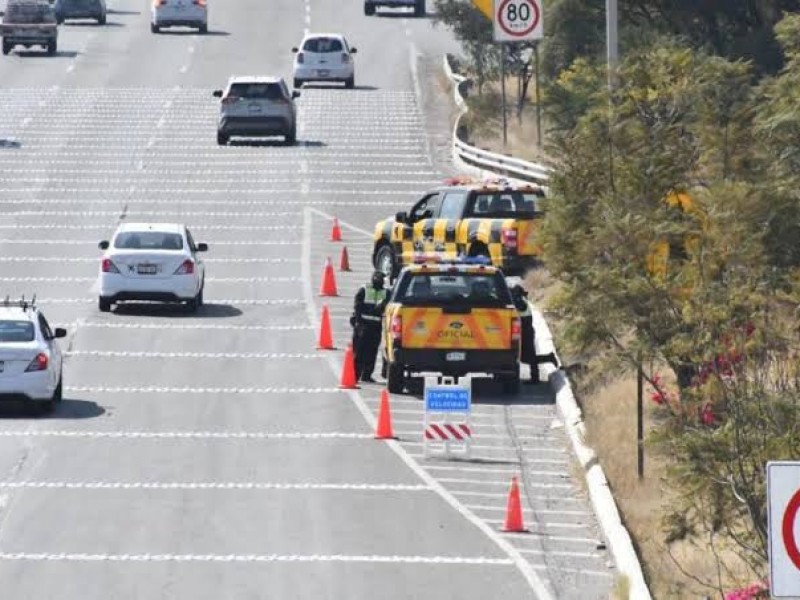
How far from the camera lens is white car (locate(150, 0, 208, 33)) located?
8388cm

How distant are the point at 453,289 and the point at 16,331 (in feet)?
18.4

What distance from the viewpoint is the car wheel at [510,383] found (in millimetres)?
30766

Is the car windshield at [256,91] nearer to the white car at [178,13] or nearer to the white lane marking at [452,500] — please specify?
the white lane marking at [452,500]

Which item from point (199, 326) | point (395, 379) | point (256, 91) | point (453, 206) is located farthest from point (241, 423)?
point (256, 91)

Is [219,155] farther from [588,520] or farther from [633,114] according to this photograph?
[588,520]

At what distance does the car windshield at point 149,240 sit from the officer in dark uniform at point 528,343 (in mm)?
8520

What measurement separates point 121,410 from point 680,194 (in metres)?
7.89

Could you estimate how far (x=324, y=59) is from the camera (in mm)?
70500

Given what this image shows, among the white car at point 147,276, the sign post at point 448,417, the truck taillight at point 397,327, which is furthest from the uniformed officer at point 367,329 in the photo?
the white car at point 147,276

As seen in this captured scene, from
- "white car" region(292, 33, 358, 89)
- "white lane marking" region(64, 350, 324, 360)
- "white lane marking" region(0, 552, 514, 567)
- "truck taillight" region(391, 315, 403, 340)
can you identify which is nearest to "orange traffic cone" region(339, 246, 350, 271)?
"white lane marking" region(64, 350, 324, 360)

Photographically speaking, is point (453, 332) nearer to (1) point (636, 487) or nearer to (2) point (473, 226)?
(1) point (636, 487)

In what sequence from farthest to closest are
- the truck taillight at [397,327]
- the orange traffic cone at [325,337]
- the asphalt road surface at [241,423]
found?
the orange traffic cone at [325,337], the truck taillight at [397,327], the asphalt road surface at [241,423]

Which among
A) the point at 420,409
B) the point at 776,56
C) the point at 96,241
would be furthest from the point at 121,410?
the point at 776,56

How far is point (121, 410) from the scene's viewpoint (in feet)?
96.9
